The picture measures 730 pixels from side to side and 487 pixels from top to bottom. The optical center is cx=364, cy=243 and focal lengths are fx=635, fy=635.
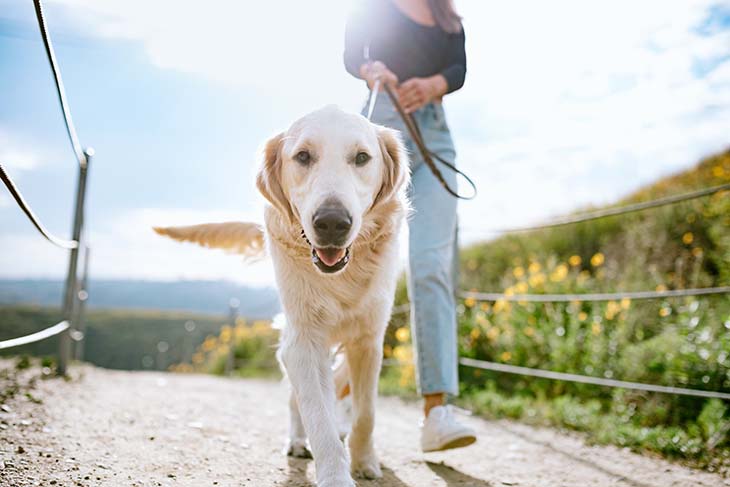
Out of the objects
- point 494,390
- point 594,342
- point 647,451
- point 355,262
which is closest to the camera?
point 355,262

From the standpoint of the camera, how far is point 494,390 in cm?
488

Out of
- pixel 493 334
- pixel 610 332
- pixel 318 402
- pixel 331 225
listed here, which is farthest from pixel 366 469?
pixel 493 334

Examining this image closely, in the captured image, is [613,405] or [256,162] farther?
[613,405]

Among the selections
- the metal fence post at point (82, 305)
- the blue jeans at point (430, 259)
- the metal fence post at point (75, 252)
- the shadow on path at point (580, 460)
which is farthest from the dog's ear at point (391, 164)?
the metal fence post at point (82, 305)

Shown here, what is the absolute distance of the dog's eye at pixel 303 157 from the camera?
2.07 m

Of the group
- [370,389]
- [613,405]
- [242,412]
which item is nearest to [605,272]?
[613,405]

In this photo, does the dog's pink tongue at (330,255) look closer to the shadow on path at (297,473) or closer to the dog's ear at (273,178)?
the dog's ear at (273,178)

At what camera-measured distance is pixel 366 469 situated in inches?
94.1

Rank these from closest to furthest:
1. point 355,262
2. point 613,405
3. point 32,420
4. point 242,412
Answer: point 355,262, point 32,420, point 613,405, point 242,412

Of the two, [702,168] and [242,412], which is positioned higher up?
[702,168]

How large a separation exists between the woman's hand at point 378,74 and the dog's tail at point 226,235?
2.80ft

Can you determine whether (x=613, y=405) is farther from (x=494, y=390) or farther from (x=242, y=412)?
(x=242, y=412)

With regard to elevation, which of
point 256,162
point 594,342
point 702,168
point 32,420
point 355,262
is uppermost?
point 702,168

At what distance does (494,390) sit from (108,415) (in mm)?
2837
